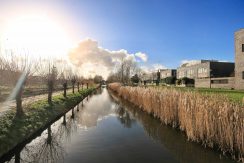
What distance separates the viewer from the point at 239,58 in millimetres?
38125

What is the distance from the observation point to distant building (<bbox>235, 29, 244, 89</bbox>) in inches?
1480

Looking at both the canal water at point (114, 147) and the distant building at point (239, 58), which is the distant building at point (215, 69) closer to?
the distant building at point (239, 58)

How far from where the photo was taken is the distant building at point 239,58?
3759cm

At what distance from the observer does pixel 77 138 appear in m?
9.73

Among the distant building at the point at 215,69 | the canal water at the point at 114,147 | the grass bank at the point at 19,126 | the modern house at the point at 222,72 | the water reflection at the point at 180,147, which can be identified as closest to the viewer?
the water reflection at the point at 180,147

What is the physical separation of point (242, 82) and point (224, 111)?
114ft

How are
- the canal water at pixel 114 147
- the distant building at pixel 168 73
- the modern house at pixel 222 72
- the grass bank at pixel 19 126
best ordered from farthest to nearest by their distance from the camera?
the distant building at pixel 168 73
the modern house at pixel 222 72
the grass bank at pixel 19 126
the canal water at pixel 114 147

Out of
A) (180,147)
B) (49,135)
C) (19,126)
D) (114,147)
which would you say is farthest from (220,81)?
(19,126)

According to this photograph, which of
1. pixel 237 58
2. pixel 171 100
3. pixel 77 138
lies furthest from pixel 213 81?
pixel 77 138

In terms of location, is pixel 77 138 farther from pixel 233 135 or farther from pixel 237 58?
pixel 237 58

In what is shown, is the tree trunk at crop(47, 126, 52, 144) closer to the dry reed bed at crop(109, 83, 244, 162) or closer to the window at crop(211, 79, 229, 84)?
the dry reed bed at crop(109, 83, 244, 162)

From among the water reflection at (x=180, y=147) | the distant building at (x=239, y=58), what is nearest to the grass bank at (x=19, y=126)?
the water reflection at (x=180, y=147)

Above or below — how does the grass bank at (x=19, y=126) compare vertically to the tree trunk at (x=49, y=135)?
above

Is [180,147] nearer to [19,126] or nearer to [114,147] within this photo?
[114,147]
